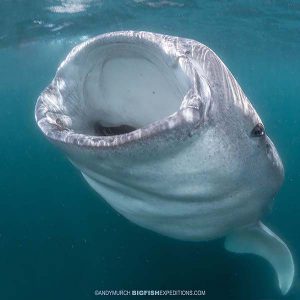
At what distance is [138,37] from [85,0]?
14057mm

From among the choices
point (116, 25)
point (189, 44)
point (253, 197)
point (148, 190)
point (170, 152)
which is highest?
point (189, 44)

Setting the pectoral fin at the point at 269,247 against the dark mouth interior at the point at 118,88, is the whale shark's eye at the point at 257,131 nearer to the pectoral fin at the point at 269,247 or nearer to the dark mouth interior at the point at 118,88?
the dark mouth interior at the point at 118,88

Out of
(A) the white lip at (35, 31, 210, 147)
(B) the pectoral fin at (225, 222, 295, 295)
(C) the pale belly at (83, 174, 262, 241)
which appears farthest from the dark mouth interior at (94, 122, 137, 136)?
(B) the pectoral fin at (225, 222, 295, 295)

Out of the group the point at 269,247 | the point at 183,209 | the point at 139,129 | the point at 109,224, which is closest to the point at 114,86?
the point at 183,209

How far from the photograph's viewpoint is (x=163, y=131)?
5.93ft

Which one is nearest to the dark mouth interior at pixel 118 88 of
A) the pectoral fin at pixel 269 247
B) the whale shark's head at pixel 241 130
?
the whale shark's head at pixel 241 130

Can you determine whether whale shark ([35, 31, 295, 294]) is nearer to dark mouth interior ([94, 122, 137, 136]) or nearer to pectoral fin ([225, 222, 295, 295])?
dark mouth interior ([94, 122, 137, 136])

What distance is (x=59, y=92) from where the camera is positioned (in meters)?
2.59

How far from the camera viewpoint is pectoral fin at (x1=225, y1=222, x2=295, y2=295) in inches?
183

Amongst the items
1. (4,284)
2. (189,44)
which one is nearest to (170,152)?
(189,44)

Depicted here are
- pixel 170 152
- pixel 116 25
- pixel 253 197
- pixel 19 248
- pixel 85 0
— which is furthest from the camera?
pixel 116 25

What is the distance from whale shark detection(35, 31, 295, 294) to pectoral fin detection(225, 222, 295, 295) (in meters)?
1.18

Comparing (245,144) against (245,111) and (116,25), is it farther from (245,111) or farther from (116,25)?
(116,25)

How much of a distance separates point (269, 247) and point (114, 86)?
3.07 metres
